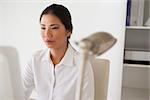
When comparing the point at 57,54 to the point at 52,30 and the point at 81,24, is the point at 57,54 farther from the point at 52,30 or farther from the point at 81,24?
the point at 81,24

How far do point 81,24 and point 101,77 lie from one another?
746 millimetres

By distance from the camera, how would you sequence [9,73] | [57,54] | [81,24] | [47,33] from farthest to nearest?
[81,24] < [57,54] < [47,33] < [9,73]

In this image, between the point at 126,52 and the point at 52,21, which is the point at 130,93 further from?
the point at 52,21

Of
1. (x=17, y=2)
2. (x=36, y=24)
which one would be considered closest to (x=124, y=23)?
(x=36, y=24)

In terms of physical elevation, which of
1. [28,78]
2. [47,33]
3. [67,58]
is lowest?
[28,78]

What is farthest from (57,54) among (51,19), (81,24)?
(81,24)

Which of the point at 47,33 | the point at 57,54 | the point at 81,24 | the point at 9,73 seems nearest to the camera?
the point at 9,73

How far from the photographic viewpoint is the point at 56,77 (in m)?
1.22

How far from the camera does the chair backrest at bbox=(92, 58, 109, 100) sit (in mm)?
1216

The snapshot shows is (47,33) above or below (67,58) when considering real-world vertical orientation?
above

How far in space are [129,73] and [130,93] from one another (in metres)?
0.20

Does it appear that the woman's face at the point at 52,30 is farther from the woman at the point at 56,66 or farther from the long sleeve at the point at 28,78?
the long sleeve at the point at 28,78

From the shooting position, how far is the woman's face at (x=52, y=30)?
1.16 meters

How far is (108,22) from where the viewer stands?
175cm
